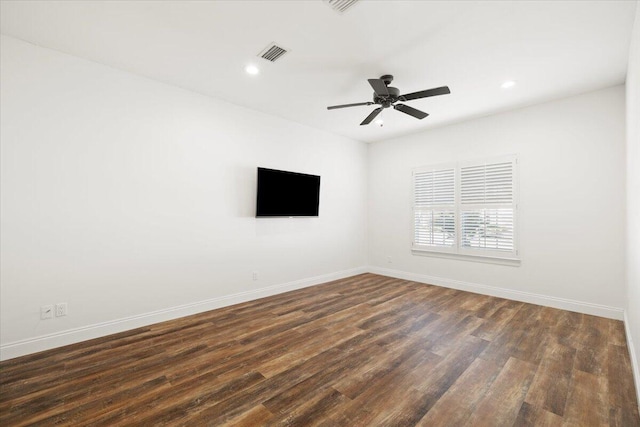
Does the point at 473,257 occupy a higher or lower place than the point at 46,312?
higher

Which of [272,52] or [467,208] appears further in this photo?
[467,208]

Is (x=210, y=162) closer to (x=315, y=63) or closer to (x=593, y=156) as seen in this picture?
(x=315, y=63)

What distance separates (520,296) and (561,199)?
155cm

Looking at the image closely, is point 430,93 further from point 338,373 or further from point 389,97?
point 338,373

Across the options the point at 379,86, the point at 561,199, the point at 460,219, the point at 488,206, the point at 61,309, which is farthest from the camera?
the point at 460,219

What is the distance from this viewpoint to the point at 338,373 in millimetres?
2291

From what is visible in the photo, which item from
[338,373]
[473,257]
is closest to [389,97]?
[338,373]

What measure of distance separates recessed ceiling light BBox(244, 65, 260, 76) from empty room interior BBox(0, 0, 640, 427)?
0.07ft

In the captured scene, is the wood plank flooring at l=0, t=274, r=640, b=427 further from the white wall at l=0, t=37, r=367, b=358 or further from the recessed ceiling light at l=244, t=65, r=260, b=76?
the recessed ceiling light at l=244, t=65, r=260, b=76

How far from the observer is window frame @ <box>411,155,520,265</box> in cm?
430

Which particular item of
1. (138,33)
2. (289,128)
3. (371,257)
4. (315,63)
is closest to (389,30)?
(315,63)

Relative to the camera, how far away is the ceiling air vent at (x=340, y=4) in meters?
2.16

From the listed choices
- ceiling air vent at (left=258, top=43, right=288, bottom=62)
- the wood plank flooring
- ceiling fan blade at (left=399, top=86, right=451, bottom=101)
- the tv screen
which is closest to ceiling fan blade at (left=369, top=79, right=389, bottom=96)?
ceiling fan blade at (left=399, top=86, right=451, bottom=101)

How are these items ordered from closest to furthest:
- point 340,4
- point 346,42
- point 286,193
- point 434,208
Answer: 1. point 340,4
2. point 346,42
3. point 286,193
4. point 434,208
